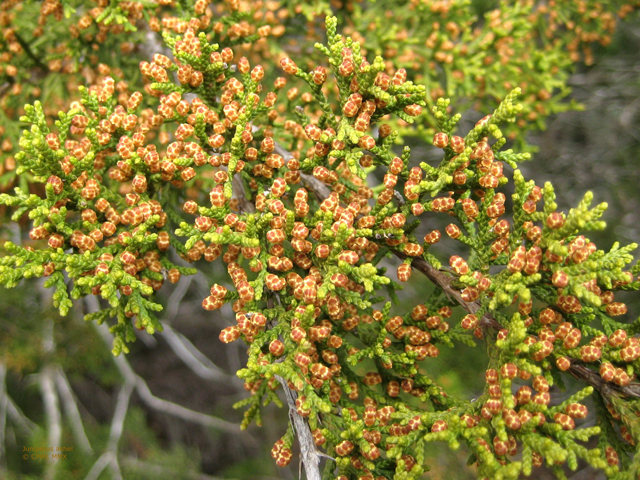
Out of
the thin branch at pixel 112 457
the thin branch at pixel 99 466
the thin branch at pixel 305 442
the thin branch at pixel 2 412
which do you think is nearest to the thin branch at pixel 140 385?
the thin branch at pixel 112 457

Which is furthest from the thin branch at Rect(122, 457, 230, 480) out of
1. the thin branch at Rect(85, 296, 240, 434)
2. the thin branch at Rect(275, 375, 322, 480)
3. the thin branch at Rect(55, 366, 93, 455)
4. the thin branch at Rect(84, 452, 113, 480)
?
the thin branch at Rect(275, 375, 322, 480)

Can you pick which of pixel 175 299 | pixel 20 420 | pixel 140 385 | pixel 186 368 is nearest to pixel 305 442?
pixel 140 385

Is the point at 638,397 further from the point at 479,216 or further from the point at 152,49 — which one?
the point at 152,49

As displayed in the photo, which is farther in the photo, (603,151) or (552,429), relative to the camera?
(603,151)

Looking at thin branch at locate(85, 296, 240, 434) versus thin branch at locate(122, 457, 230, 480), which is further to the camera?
thin branch at locate(85, 296, 240, 434)

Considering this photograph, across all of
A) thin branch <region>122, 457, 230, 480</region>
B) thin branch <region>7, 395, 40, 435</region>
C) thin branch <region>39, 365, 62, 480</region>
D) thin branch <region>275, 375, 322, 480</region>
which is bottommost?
thin branch <region>122, 457, 230, 480</region>

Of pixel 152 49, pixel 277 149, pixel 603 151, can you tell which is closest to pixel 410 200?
pixel 277 149

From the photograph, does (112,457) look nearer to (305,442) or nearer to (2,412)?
(2,412)

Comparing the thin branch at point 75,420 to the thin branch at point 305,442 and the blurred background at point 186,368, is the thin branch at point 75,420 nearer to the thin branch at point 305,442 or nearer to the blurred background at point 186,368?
the blurred background at point 186,368

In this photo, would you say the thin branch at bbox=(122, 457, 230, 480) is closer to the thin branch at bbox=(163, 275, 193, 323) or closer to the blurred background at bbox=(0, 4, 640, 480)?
the blurred background at bbox=(0, 4, 640, 480)
